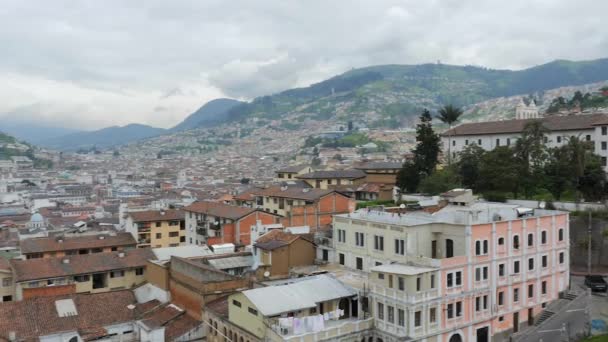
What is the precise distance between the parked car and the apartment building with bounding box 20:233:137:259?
4349cm

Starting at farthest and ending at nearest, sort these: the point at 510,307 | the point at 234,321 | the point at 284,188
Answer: the point at 284,188, the point at 510,307, the point at 234,321

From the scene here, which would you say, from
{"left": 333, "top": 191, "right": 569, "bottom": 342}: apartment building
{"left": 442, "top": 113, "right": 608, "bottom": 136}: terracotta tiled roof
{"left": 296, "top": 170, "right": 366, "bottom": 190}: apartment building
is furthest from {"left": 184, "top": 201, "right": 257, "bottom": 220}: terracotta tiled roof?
{"left": 442, "top": 113, "right": 608, "bottom": 136}: terracotta tiled roof

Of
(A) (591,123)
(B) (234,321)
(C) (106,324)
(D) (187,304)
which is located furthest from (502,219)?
(A) (591,123)

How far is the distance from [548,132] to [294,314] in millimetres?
52081

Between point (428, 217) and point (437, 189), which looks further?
point (437, 189)

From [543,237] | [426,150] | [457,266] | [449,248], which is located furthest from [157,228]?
[543,237]

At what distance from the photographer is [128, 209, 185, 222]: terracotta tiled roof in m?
68.8

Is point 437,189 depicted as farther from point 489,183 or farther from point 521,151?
point 521,151

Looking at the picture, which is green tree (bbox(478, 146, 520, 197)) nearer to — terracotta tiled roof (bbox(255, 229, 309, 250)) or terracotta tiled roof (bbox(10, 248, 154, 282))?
terracotta tiled roof (bbox(255, 229, 309, 250))

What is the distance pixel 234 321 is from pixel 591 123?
5429cm

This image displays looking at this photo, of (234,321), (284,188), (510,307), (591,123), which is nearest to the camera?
(234,321)

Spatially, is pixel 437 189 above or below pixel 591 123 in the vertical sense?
below

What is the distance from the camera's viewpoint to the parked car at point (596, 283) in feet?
138

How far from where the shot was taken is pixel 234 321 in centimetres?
3519
